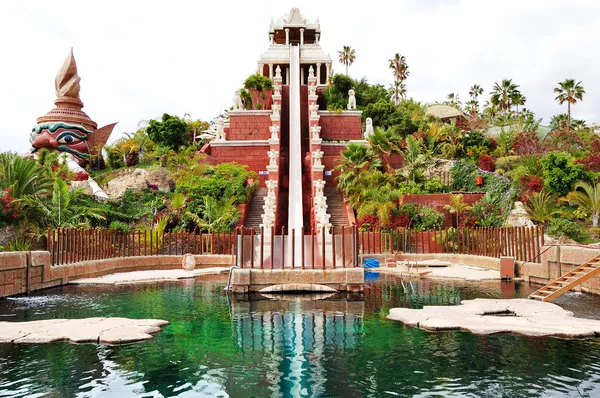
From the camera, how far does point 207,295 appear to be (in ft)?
42.1

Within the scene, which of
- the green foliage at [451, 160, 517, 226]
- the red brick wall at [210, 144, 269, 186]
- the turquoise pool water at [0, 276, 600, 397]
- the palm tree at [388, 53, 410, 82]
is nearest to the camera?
the turquoise pool water at [0, 276, 600, 397]

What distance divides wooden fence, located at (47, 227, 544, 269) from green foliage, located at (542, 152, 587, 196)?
7.48 m

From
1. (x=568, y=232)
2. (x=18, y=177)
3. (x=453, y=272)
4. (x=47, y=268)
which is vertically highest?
(x=18, y=177)

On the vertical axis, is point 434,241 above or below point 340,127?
below

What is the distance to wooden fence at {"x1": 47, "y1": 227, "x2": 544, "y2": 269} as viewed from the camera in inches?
510

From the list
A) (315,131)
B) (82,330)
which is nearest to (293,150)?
(315,131)

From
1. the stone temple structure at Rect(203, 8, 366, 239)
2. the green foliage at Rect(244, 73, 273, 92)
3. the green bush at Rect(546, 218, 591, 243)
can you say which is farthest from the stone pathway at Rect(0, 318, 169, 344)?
the green foliage at Rect(244, 73, 273, 92)

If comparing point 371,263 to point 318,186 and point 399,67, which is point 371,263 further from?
point 399,67

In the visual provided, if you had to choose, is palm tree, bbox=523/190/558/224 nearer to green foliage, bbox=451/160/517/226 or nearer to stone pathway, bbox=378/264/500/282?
green foliage, bbox=451/160/517/226

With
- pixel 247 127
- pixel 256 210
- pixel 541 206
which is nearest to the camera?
pixel 541 206

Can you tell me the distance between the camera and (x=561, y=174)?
24969 millimetres

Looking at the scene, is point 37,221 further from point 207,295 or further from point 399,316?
point 399,316

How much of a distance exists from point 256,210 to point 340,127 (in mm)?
11759

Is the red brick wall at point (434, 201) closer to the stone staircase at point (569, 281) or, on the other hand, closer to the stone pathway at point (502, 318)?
the stone staircase at point (569, 281)
